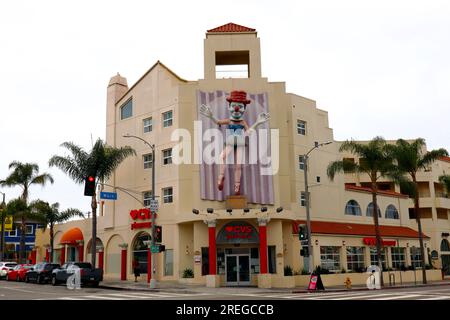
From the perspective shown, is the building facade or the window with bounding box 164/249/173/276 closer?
the building facade

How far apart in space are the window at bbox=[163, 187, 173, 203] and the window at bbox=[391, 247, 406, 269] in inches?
878

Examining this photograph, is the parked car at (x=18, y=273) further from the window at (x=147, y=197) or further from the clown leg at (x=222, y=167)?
the clown leg at (x=222, y=167)

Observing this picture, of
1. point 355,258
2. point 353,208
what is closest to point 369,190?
point 353,208

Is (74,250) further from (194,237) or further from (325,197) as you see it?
Answer: (325,197)

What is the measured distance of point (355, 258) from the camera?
1721 inches

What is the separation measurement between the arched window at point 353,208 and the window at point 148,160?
18621 mm

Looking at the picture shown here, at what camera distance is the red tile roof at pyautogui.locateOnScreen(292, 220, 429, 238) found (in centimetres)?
4065

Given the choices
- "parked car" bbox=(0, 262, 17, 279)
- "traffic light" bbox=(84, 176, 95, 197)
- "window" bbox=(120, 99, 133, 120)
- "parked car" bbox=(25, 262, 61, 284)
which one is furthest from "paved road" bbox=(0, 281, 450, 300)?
"window" bbox=(120, 99, 133, 120)

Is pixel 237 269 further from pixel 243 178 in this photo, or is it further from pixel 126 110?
pixel 126 110

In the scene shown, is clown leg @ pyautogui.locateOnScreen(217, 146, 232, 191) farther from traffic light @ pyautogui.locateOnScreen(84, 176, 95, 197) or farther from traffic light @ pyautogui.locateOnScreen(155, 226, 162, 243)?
traffic light @ pyautogui.locateOnScreen(84, 176, 95, 197)

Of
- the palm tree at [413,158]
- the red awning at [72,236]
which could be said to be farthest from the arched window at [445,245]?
the red awning at [72,236]

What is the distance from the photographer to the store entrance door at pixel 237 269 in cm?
3569
